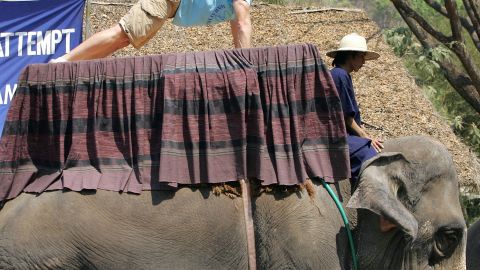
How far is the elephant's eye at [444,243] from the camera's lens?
4.67 metres

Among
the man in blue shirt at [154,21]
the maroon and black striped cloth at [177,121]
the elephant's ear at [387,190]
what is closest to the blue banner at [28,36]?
the man in blue shirt at [154,21]

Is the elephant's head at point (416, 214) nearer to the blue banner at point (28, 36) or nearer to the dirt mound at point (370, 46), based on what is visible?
the blue banner at point (28, 36)

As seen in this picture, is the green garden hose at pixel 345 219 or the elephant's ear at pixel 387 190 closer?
the elephant's ear at pixel 387 190

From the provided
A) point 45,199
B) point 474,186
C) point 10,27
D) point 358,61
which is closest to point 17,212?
point 45,199

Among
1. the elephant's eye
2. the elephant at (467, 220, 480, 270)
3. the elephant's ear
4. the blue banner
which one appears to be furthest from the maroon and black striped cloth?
the blue banner

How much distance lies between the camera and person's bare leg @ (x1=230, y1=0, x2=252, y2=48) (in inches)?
210

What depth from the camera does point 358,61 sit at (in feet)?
17.2

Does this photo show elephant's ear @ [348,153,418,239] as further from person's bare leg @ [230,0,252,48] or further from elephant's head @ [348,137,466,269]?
person's bare leg @ [230,0,252,48]

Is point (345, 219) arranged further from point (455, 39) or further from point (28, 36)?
point (455, 39)

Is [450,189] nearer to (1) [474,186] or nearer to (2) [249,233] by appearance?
(2) [249,233]

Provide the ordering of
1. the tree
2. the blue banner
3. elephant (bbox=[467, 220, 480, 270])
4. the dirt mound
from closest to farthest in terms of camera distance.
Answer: elephant (bbox=[467, 220, 480, 270]) → the blue banner → the tree → the dirt mound

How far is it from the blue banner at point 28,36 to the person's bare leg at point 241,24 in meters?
3.17

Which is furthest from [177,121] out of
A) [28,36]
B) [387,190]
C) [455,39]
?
[455,39]

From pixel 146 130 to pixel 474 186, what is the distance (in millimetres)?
6201
